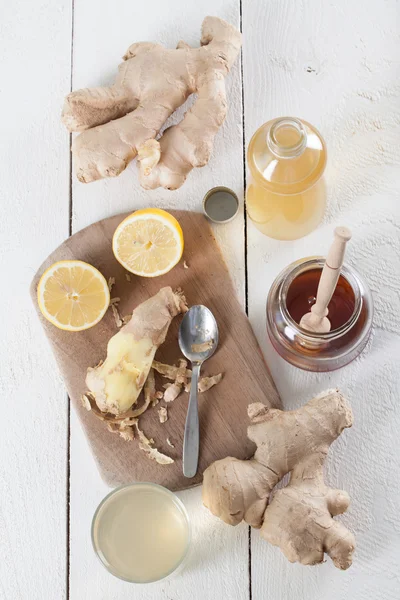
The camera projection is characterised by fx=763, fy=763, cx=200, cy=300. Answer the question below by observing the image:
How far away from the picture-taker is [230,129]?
173 cm

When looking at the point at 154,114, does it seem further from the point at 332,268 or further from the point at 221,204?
the point at 332,268

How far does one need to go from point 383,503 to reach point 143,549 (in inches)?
19.9

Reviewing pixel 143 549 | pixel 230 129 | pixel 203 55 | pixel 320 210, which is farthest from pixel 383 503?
pixel 203 55

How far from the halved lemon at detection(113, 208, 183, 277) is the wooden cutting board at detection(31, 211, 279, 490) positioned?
5 centimetres

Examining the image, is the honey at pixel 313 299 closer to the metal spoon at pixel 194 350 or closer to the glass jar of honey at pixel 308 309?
the glass jar of honey at pixel 308 309

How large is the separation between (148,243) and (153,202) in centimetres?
14

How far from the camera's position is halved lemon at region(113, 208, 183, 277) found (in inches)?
62.7

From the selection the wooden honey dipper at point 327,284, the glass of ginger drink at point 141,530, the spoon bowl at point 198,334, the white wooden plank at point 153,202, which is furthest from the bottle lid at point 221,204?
the glass of ginger drink at point 141,530

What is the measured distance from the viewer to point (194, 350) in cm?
160

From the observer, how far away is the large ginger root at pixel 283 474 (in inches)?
57.5

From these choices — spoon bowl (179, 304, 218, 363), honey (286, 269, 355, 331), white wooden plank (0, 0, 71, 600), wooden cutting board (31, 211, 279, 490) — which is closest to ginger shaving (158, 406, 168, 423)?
wooden cutting board (31, 211, 279, 490)

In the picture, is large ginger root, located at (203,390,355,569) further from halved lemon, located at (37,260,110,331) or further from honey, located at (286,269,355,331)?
halved lemon, located at (37,260,110,331)

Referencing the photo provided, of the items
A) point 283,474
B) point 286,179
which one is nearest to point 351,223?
point 286,179

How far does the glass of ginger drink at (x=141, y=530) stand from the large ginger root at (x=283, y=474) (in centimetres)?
9
